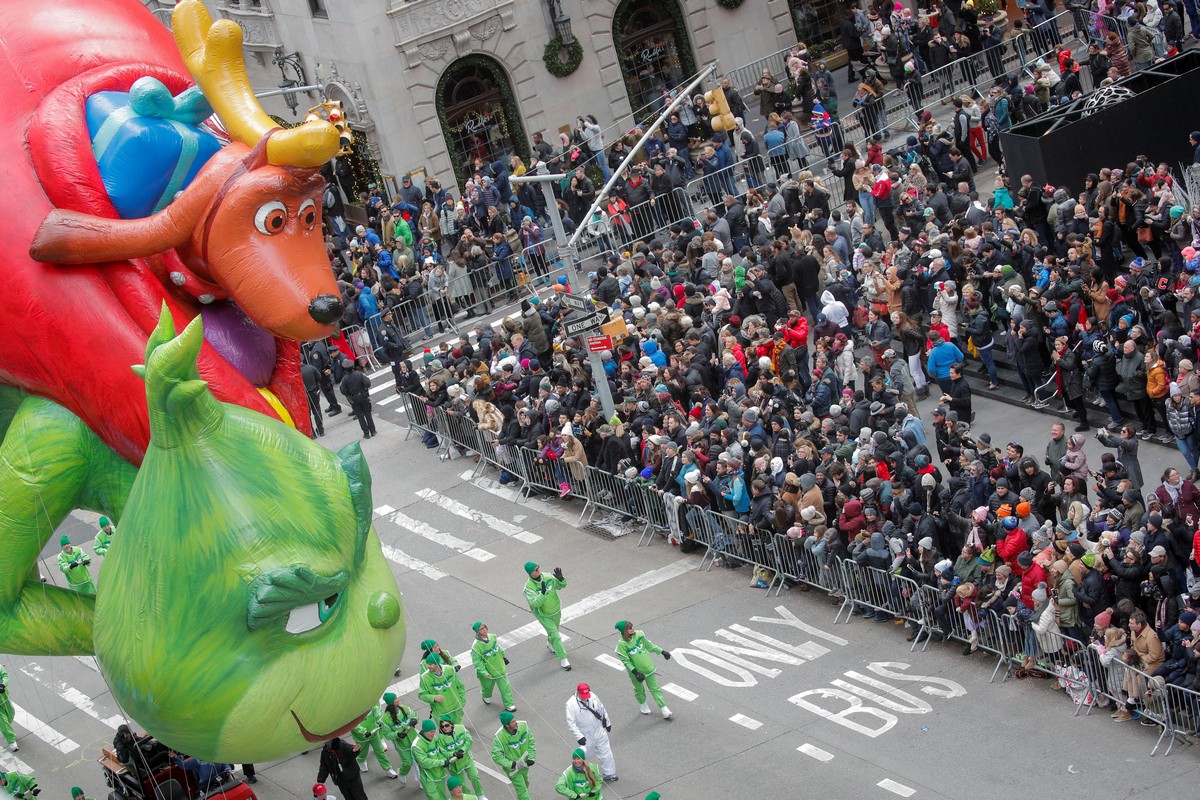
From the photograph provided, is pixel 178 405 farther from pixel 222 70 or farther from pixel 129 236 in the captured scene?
pixel 222 70

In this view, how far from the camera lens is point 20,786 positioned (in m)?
23.0

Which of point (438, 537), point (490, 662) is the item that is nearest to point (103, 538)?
point (438, 537)

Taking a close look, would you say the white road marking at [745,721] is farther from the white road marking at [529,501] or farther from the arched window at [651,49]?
the arched window at [651,49]

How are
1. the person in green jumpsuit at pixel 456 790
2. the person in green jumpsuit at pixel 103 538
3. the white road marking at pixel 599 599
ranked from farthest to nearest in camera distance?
the person in green jumpsuit at pixel 103 538 → the white road marking at pixel 599 599 → the person in green jumpsuit at pixel 456 790

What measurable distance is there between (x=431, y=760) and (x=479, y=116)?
82.9 feet

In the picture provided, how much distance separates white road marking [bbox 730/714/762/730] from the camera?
2282 centimetres

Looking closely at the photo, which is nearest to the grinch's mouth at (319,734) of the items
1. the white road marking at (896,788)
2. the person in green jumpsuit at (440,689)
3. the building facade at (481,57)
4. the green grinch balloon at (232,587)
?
the green grinch balloon at (232,587)

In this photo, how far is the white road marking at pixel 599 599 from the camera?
85.4 feet

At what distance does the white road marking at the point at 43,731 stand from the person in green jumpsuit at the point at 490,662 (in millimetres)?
5926

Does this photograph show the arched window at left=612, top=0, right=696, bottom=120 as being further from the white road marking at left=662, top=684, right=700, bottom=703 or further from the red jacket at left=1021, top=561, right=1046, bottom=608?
the red jacket at left=1021, top=561, right=1046, bottom=608

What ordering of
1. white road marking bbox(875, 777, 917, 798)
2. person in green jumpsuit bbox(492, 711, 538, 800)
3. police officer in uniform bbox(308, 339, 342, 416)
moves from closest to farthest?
white road marking bbox(875, 777, 917, 798), person in green jumpsuit bbox(492, 711, 538, 800), police officer in uniform bbox(308, 339, 342, 416)

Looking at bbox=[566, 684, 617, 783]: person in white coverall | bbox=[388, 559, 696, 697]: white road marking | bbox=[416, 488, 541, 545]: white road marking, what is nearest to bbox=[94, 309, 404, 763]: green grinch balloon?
bbox=[566, 684, 617, 783]: person in white coverall

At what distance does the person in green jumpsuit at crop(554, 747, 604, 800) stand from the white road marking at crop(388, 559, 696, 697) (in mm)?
5344

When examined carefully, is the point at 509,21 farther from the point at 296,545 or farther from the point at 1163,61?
the point at 296,545
